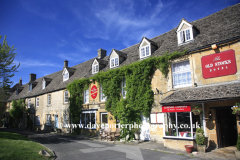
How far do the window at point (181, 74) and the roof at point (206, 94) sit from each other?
0.74 meters

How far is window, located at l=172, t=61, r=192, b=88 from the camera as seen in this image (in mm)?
12969

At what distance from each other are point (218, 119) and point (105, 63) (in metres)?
14.4

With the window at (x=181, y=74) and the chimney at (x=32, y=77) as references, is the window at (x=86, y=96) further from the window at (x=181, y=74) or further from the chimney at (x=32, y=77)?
the chimney at (x=32, y=77)

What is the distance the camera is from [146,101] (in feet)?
47.4

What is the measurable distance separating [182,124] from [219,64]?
185 inches

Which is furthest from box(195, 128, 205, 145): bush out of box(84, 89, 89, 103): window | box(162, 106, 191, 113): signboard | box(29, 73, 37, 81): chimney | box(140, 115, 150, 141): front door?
box(29, 73, 37, 81): chimney

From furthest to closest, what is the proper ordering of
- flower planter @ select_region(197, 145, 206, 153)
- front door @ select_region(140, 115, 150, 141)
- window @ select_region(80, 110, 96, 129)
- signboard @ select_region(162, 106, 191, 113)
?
window @ select_region(80, 110, 96, 129)
front door @ select_region(140, 115, 150, 141)
signboard @ select_region(162, 106, 191, 113)
flower planter @ select_region(197, 145, 206, 153)

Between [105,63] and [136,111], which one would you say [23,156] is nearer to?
[136,111]

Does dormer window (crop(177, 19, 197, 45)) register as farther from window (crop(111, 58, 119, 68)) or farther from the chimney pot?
the chimney pot

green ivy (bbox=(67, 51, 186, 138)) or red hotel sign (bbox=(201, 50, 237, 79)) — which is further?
green ivy (bbox=(67, 51, 186, 138))

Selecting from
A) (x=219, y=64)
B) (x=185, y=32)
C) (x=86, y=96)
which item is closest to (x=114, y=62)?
(x=86, y=96)

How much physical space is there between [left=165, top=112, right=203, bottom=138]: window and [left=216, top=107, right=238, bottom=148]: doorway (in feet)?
3.54

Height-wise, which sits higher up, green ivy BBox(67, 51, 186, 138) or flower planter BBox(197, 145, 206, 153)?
green ivy BBox(67, 51, 186, 138)

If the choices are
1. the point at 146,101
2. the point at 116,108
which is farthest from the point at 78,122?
the point at 146,101
